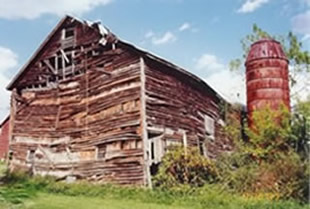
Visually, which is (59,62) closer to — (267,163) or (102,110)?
(102,110)

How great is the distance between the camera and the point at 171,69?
481 inches

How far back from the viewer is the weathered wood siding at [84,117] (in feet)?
37.3

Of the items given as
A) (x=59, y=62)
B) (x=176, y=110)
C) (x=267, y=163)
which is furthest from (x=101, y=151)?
(x=267, y=163)

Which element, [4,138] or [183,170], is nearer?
[183,170]

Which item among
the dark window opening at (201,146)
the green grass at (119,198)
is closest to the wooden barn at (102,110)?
the dark window opening at (201,146)

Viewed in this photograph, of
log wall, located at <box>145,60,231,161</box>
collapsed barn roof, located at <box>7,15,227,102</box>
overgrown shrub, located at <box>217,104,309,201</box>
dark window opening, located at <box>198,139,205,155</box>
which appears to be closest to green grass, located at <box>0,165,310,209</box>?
overgrown shrub, located at <box>217,104,309,201</box>

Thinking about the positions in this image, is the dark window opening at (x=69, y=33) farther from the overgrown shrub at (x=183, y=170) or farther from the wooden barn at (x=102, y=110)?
the overgrown shrub at (x=183, y=170)

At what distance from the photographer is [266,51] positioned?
13.8 m

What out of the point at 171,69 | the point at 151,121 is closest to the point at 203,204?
the point at 151,121

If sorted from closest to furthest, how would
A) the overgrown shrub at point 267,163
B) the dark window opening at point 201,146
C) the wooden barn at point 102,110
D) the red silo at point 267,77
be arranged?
the overgrown shrub at point 267,163 < the wooden barn at point 102,110 < the dark window opening at point 201,146 < the red silo at point 267,77

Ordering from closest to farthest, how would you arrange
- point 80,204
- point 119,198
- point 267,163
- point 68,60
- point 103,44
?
point 80,204
point 119,198
point 267,163
point 103,44
point 68,60

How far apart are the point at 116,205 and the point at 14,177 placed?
5566 millimetres

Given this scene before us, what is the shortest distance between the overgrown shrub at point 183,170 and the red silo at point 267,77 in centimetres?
312

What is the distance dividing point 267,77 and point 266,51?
2.45 feet
